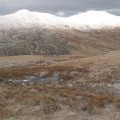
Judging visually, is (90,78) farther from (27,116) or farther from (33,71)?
(27,116)

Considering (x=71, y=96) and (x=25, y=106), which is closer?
(x=25, y=106)

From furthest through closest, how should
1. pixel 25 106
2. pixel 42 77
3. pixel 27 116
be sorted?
pixel 42 77, pixel 25 106, pixel 27 116

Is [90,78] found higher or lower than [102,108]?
lower

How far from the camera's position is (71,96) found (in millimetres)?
47688

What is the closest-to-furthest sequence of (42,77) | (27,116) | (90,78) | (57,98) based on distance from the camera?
(27,116)
(57,98)
(90,78)
(42,77)

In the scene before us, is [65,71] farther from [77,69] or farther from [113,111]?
[113,111]

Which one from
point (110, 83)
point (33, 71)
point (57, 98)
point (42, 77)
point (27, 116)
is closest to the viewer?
point (27, 116)

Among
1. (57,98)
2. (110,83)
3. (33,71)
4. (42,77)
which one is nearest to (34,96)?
(57,98)

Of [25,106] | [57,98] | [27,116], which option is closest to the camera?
[27,116]

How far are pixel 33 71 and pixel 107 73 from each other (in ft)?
70.7

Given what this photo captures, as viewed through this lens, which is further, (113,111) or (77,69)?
(77,69)

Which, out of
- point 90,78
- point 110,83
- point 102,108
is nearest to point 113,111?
point 102,108

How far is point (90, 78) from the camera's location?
9019 centimetres

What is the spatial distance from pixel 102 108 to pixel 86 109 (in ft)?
5.62
